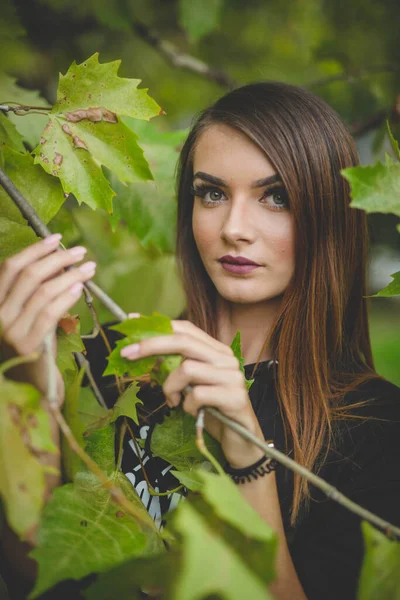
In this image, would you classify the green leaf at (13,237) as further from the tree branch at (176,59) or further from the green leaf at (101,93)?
the tree branch at (176,59)

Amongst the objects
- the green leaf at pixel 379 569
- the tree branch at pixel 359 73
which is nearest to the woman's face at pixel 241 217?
the green leaf at pixel 379 569

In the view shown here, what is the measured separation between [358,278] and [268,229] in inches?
14.0

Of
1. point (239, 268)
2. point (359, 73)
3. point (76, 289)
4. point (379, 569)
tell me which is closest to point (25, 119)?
point (239, 268)

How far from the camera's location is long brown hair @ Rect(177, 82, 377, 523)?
4.22ft

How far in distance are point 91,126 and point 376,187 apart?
51 cm

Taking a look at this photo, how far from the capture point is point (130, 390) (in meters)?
1.06

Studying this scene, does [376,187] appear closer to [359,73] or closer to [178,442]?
A: [178,442]

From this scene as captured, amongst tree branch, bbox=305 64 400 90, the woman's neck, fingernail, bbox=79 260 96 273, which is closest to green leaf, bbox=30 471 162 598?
fingernail, bbox=79 260 96 273

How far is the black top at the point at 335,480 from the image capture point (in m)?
1.12

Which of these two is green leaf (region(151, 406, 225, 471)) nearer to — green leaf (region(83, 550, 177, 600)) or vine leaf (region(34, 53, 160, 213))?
green leaf (region(83, 550, 177, 600))

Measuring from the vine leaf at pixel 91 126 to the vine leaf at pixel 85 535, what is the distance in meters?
0.48

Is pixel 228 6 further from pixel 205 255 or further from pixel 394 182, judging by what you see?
pixel 394 182

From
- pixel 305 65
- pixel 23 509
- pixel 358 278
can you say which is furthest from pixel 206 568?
pixel 305 65

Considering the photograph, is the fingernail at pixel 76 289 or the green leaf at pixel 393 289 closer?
the fingernail at pixel 76 289
